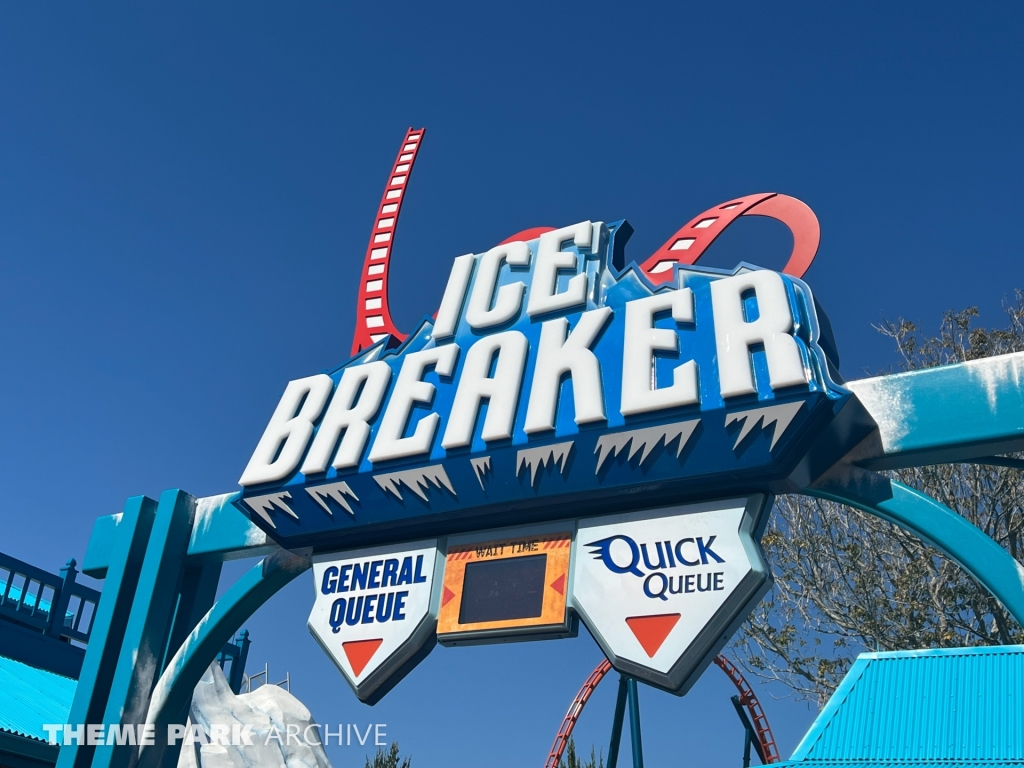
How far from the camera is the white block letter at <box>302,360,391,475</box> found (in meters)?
6.08

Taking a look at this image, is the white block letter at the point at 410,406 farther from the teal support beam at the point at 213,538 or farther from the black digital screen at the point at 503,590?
the teal support beam at the point at 213,538

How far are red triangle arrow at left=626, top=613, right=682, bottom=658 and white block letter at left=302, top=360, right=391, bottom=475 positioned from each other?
203 cm

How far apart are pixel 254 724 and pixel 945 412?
57.8 ft

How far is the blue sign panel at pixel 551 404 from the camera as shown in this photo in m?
4.96

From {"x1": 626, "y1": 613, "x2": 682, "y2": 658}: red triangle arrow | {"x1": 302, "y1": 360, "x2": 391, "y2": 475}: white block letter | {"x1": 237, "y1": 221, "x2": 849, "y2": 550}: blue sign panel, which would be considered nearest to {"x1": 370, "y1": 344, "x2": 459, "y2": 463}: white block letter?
{"x1": 237, "y1": 221, "x2": 849, "y2": 550}: blue sign panel

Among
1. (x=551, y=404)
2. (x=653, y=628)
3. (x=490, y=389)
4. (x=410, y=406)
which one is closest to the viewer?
(x=653, y=628)

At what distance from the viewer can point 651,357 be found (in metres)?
5.37

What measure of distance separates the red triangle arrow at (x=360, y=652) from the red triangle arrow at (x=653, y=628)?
1555 millimetres

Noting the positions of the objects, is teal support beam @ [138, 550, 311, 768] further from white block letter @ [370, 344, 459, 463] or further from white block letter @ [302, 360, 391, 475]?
white block letter @ [370, 344, 459, 463]

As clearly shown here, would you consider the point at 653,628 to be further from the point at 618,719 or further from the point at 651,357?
the point at 618,719

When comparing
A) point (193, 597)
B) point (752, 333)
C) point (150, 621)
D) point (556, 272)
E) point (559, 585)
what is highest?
point (556, 272)

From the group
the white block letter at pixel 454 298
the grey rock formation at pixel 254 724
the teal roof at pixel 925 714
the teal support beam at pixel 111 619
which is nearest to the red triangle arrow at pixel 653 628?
the teal roof at pixel 925 714

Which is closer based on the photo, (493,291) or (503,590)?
(503,590)

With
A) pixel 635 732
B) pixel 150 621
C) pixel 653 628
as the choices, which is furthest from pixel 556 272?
pixel 635 732
